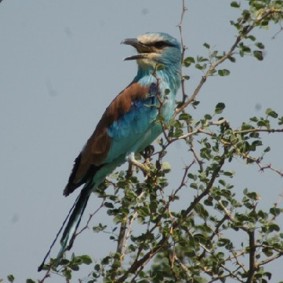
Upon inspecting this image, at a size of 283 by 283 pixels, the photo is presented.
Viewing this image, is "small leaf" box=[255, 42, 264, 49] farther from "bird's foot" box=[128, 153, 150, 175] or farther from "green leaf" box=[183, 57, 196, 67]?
"bird's foot" box=[128, 153, 150, 175]

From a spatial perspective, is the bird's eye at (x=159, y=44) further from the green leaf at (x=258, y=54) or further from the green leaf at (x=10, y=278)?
the green leaf at (x=10, y=278)

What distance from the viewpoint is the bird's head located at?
5680mm

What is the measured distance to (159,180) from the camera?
4.32m

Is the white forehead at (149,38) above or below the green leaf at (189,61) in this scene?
above

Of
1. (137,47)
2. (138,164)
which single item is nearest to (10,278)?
(138,164)

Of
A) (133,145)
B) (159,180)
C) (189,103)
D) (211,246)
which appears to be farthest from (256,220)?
(133,145)

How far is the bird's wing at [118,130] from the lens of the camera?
5.34 meters

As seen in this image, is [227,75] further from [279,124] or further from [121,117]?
[121,117]

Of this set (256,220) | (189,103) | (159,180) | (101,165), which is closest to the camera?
(256,220)

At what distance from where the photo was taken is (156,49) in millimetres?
5746

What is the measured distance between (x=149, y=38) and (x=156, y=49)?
4.0 inches

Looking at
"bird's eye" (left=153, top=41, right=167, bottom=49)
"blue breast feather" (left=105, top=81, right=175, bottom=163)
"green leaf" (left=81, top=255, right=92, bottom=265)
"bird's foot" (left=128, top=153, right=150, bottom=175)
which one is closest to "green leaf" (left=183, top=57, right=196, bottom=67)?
"blue breast feather" (left=105, top=81, right=175, bottom=163)

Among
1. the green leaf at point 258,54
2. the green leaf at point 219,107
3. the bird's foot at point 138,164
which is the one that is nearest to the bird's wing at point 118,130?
the bird's foot at point 138,164

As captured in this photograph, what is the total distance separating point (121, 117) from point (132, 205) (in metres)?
1.43
